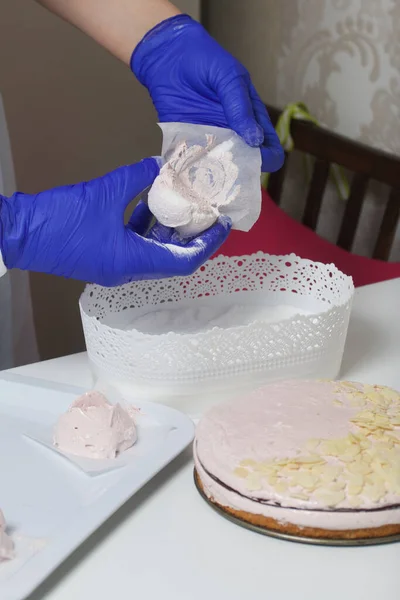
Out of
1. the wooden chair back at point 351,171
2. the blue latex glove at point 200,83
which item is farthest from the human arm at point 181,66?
the wooden chair back at point 351,171

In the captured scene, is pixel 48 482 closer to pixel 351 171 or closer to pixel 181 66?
pixel 181 66

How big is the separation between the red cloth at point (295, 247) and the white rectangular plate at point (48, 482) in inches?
25.1

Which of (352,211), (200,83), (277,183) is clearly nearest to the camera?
(200,83)

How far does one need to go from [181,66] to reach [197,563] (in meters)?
0.58

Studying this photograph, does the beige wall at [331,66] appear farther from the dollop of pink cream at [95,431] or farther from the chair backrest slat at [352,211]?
the dollop of pink cream at [95,431]

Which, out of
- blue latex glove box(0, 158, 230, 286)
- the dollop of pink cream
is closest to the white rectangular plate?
the dollop of pink cream

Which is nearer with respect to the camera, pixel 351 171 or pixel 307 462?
pixel 307 462

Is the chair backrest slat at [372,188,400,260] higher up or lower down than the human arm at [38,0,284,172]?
lower down

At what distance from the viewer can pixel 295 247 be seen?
135cm

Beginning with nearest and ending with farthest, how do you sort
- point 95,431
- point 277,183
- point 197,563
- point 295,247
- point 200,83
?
point 197,563 → point 95,431 → point 200,83 → point 295,247 → point 277,183

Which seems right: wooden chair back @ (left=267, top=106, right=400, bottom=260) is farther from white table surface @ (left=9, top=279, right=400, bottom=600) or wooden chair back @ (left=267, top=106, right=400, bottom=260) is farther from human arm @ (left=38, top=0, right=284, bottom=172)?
white table surface @ (left=9, top=279, right=400, bottom=600)

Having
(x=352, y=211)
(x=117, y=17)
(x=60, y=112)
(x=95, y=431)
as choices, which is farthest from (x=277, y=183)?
(x=95, y=431)

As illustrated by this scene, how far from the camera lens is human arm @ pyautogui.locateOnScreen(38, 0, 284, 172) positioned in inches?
31.6

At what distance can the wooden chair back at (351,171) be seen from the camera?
1.36 meters
